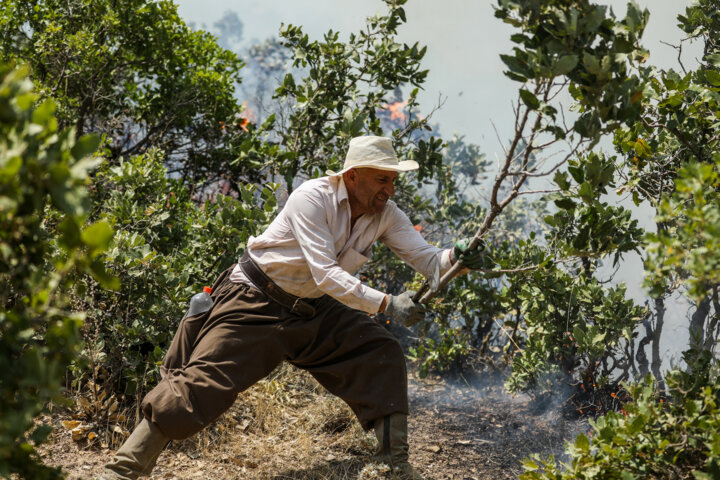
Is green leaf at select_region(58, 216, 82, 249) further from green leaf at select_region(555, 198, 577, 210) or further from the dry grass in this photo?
the dry grass

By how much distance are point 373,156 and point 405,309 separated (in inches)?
29.3

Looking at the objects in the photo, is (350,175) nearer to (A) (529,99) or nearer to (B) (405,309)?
(B) (405,309)

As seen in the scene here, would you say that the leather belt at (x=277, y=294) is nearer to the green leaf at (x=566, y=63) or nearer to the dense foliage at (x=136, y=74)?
the green leaf at (x=566, y=63)

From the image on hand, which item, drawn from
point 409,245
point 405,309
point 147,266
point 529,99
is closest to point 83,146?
point 529,99

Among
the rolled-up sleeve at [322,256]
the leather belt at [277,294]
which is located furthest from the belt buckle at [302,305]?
the rolled-up sleeve at [322,256]

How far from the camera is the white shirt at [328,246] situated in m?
2.88

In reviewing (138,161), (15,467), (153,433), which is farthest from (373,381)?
(138,161)

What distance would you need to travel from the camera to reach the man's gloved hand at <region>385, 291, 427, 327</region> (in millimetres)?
2883

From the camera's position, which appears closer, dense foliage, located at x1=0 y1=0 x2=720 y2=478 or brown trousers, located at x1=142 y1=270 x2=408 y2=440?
dense foliage, located at x1=0 y1=0 x2=720 y2=478

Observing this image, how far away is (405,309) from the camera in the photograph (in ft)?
9.46

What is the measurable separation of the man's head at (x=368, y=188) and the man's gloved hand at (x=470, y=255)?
0.41 meters

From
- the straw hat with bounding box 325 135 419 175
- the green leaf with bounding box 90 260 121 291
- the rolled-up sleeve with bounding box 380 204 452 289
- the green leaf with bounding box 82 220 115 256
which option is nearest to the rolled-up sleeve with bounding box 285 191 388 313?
the straw hat with bounding box 325 135 419 175

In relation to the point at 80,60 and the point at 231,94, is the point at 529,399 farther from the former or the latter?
the point at 80,60

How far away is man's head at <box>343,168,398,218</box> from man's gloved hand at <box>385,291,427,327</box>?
1.67 feet
